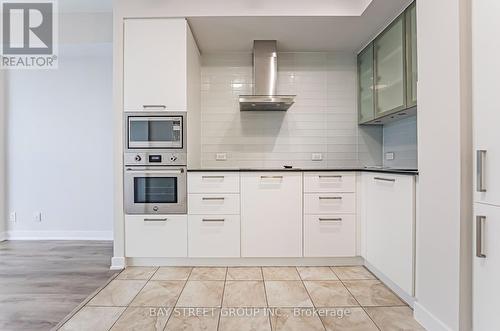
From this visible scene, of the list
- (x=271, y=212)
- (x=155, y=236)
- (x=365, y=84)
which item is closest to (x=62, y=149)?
(x=155, y=236)

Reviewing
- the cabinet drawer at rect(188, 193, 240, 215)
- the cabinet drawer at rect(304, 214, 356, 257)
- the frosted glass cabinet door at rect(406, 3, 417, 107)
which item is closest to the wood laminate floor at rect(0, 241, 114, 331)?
the cabinet drawer at rect(188, 193, 240, 215)

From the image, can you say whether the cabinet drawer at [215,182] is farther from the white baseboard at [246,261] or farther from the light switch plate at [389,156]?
the light switch plate at [389,156]

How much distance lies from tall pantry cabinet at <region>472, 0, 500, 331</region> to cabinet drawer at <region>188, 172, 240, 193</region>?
5.97ft

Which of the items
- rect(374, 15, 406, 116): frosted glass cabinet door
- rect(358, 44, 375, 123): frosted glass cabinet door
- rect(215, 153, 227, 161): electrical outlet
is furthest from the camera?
rect(215, 153, 227, 161): electrical outlet

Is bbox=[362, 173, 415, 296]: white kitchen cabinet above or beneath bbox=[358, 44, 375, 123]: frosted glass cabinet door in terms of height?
beneath

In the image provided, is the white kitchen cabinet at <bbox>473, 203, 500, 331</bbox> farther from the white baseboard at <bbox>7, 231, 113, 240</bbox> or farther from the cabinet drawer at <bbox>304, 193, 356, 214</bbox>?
the white baseboard at <bbox>7, 231, 113, 240</bbox>

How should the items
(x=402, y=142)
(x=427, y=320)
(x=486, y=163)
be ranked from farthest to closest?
(x=402, y=142) < (x=427, y=320) < (x=486, y=163)

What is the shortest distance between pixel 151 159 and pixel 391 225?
212 cm

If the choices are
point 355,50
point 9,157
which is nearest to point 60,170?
point 9,157

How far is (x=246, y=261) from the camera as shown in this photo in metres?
2.76

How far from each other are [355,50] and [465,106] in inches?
89.5

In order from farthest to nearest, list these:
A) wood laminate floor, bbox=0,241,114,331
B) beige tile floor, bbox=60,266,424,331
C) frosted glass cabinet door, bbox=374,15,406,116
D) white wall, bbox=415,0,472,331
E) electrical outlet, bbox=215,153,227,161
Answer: electrical outlet, bbox=215,153,227,161 → frosted glass cabinet door, bbox=374,15,406,116 → wood laminate floor, bbox=0,241,114,331 → beige tile floor, bbox=60,266,424,331 → white wall, bbox=415,0,472,331

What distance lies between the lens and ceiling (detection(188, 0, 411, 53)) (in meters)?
2.64

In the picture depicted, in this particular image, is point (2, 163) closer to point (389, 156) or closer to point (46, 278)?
point (46, 278)
